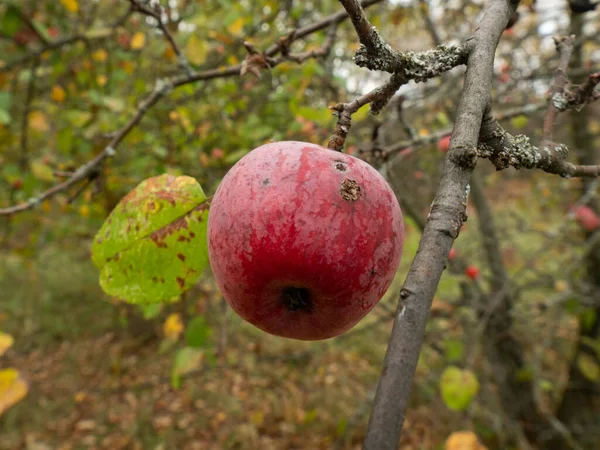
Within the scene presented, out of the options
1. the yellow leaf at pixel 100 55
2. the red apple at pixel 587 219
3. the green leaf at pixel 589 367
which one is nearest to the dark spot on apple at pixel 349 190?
the green leaf at pixel 589 367

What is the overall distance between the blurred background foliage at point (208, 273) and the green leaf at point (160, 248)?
0.56 meters

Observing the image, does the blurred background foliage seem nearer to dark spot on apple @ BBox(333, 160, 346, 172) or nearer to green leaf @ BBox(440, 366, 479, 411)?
green leaf @ BBox(440, 366, 479, 411)

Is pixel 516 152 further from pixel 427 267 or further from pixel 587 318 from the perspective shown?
pixel 587 318

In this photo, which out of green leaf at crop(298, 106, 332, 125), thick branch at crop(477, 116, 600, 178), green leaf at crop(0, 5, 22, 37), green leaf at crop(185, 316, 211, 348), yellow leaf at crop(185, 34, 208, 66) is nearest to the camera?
thick branch at crop(477, 116, 600, 178)

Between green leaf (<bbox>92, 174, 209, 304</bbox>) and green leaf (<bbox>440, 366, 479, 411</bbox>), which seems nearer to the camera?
green leaf (<bbox>92, 174, 209, 304</bbox>)

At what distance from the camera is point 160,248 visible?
3.08ft

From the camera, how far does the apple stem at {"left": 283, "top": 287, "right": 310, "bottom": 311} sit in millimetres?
814

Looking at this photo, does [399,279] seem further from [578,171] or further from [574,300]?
[578,171]

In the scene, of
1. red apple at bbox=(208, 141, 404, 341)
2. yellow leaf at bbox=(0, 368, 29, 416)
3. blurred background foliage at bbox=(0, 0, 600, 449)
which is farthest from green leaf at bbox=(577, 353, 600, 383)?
yellow leaf at bbox=(0, 368, 29, 416)

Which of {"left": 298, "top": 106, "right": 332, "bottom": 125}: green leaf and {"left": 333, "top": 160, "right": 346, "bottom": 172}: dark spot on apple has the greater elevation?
{"left": 298, "top": 106, "right": 332, "bottom": 125}: green leaf

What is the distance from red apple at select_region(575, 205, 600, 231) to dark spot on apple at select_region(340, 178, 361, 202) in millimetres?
3465

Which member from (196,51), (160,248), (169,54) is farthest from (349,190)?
(169,54)

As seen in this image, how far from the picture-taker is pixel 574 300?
3199 mm

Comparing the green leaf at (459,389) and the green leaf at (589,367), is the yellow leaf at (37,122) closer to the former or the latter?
the green leaf at (459,389)
